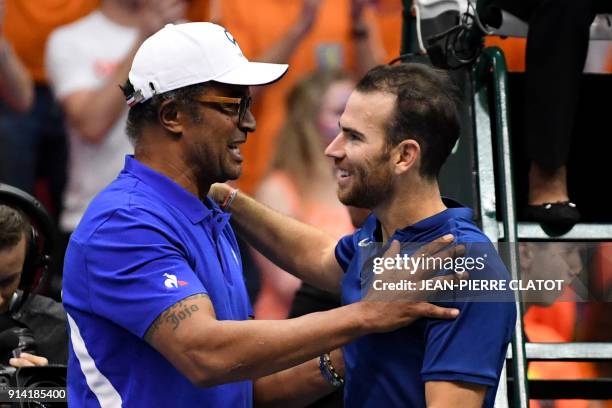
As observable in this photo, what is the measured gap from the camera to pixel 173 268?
131 inches

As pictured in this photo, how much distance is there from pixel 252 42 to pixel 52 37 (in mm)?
1044

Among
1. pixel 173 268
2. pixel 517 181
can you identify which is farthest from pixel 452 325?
pixel 517 181

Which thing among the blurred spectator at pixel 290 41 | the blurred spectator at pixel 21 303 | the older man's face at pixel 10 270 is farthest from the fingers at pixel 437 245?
the blurred spectator at pixel 290 41

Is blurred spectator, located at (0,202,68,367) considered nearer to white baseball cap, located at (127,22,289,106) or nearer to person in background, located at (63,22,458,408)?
→ person in background, located at (63,22,458,408)

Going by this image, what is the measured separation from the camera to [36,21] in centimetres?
689

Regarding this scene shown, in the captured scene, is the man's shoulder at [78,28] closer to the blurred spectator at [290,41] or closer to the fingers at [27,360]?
the blurred spectator at [290,41]

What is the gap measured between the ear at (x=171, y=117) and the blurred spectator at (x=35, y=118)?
3406mm

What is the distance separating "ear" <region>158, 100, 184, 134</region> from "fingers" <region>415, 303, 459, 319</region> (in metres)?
0.85

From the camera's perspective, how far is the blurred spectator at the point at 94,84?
680cm

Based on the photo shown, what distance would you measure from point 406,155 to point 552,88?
1111 mm

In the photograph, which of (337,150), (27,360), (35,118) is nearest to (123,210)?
(337,150)

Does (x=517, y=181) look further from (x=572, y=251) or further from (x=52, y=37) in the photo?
(x=52, y=37)

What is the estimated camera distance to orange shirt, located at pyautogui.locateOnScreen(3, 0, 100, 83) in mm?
6836

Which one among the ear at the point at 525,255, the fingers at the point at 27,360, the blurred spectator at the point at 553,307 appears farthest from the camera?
the ear at the point at 525,255
